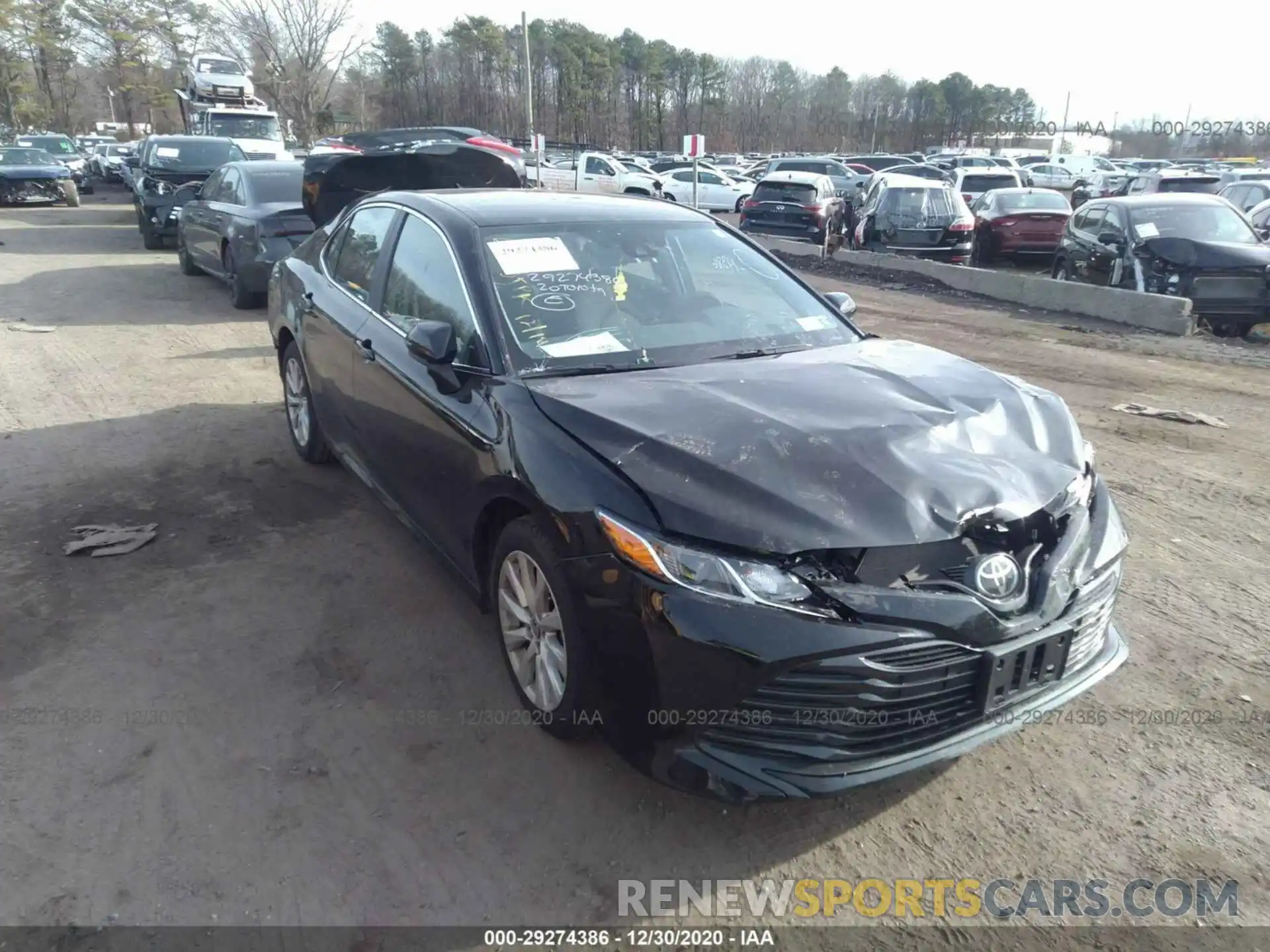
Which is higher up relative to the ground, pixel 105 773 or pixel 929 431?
pixel 929 431

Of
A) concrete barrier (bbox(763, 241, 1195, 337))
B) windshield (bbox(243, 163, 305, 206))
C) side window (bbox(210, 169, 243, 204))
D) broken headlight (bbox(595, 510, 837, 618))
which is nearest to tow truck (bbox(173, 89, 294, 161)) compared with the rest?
side window (bbox(210, 169, 243, 204))

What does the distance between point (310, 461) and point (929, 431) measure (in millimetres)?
4189

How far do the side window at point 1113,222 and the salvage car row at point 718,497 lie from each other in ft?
29.9

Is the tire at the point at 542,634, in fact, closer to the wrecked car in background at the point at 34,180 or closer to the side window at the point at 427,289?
the side window at the point at 427,289

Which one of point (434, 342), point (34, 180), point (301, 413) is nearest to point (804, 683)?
point (434, 342)

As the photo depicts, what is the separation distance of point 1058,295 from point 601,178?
18.8m

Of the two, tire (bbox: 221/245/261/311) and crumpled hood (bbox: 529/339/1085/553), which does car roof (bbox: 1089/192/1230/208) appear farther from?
tire (bbox: 221/245/261/311)

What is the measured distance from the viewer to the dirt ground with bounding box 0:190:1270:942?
2.66m

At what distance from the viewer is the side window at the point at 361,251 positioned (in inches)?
181

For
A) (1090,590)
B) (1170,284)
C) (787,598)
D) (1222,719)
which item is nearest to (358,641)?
(787,598)

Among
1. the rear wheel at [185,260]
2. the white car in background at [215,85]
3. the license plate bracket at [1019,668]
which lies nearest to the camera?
the license plate bracket at [1019,668]

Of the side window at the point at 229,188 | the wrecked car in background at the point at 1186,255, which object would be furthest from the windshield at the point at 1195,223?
the side window at the point at 229,188

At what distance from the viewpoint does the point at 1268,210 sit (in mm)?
15000

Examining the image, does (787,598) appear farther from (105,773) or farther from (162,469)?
(162,469)
